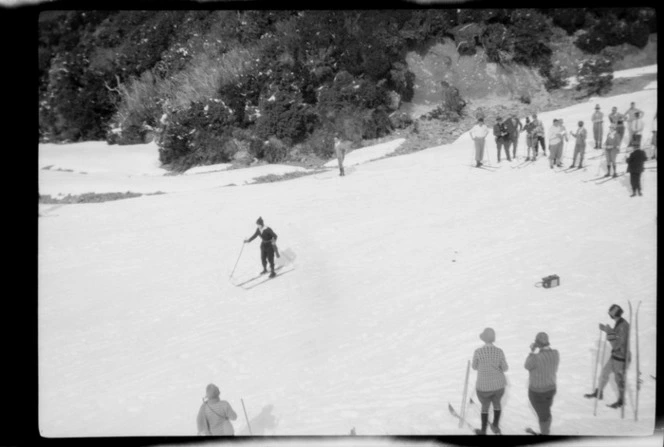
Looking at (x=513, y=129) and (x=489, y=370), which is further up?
(x=513, y=129)

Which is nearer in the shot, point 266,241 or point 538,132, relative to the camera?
point 266,241

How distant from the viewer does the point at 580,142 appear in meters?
9.16

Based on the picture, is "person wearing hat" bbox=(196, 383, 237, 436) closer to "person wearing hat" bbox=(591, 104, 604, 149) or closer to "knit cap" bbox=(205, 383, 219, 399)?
"knit cap" bbox=(205, 383, 219, 399)

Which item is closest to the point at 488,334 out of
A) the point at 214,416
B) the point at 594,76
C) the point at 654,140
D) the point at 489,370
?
the point at 489,370

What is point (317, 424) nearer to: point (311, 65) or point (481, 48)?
point (311, 65)

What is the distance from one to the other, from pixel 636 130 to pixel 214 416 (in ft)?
20.8

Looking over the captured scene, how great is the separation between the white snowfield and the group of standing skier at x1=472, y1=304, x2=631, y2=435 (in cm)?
34

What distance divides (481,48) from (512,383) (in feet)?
19.1

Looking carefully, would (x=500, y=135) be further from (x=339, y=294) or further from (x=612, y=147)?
(x=339, y=294)

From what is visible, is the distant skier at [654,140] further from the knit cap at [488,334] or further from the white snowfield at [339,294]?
the knit cap at [488,334]

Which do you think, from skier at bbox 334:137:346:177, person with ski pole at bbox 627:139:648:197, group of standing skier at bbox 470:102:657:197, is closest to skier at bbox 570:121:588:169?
group of standing skier at bbox 470:102:657:197

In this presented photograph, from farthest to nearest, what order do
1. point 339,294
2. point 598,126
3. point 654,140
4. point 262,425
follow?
point 598,126 → point 339,294 → point 654,140 → point 262,425

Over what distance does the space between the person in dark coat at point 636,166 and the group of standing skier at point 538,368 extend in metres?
2.80

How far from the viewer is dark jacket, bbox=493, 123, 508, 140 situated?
32.6ft
